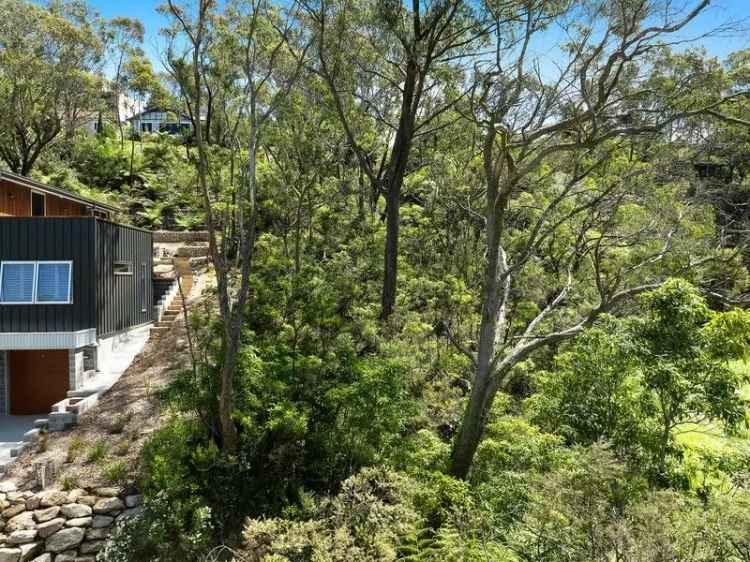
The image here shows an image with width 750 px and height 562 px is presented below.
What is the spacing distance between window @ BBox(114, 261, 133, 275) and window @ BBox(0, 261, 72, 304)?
1670mm

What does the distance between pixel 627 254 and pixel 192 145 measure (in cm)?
1982

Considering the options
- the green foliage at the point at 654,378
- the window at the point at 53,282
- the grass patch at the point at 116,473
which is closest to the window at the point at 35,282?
the window at the point at 53,282

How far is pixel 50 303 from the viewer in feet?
43.0

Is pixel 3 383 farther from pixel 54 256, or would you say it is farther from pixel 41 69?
pixel 41 69

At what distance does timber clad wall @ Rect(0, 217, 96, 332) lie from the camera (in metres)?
13.0

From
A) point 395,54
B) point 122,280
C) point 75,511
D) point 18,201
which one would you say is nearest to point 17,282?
point 122,280

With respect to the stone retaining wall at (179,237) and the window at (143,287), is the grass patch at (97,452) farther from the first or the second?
the stone retaining wall at (179,237)

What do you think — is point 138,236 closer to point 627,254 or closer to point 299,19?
point 299,19

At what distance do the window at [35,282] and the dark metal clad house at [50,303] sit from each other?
0.8 inches

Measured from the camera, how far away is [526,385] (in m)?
13.5

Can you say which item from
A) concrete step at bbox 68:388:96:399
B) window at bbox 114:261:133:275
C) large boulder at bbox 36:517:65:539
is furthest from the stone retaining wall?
large boulder at bbox 36:517:65:539

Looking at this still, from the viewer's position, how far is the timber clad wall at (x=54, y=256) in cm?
1297

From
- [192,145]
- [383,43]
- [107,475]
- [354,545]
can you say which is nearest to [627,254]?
[383,43]

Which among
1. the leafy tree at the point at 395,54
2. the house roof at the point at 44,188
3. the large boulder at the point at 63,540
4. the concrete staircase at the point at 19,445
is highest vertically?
the leafy tree at the point at 395,54
